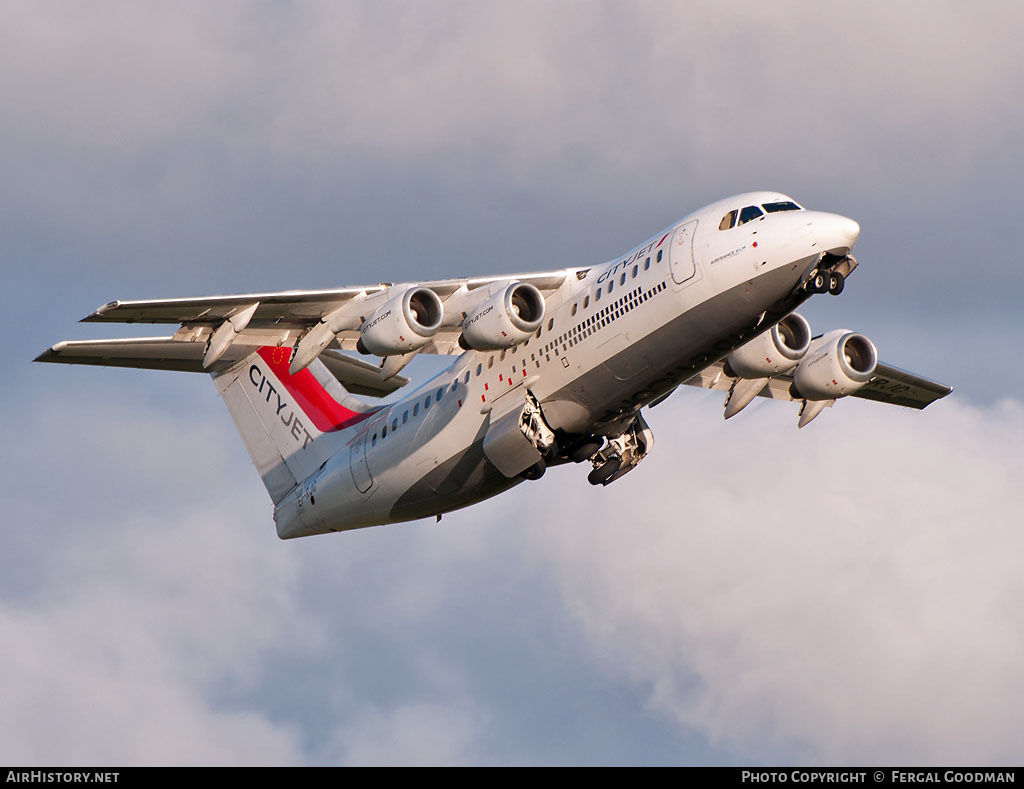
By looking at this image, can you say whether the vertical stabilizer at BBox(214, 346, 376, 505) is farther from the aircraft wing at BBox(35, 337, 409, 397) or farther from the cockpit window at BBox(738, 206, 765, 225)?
the cockpit window at BBox(738, 206, 765, 225)

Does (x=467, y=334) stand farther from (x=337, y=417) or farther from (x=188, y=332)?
(x=337, y=417)

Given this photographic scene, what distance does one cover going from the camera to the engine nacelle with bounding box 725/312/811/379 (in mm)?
23281

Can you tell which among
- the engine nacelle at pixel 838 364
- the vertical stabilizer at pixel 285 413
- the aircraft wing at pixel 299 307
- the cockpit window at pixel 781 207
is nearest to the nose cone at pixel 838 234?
the cockpit window at pixel 781 207

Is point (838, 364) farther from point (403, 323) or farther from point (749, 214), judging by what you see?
point (403, 323)

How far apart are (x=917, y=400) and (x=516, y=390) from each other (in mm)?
9438

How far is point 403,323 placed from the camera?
2050 centimetres

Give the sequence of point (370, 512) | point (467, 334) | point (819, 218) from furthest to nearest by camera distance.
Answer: point (370, 512), point (467, 334), point (819, 218)

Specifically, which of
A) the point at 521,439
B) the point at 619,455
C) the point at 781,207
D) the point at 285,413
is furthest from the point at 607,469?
the point at 285,413

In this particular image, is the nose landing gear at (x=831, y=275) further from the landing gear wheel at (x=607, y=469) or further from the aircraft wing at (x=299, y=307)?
the landing gear wheel at (x=607, y=469)

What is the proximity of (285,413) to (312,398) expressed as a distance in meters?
0.60

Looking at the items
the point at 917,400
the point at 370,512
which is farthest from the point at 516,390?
the point at 917,400

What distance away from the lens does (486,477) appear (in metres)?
23.4

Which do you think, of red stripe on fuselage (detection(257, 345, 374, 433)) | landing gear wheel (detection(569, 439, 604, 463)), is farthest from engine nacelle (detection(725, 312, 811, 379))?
red stripe on fuselage (detection(257, 345, 374, 433))

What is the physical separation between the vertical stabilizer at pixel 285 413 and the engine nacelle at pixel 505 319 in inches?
223
